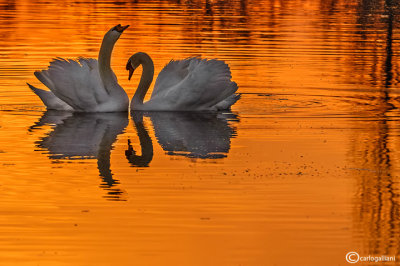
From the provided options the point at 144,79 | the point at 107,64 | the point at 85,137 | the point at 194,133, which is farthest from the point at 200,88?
the point at 85,137

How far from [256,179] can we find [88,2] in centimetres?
3498

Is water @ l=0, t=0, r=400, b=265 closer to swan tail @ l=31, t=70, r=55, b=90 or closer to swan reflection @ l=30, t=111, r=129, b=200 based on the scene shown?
swan reflection @ l=30, t=111, r=129, b=200

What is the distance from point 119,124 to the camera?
1595cm

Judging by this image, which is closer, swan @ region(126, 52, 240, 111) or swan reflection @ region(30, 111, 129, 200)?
swan reflection @ region(30, 111, 129, 200)

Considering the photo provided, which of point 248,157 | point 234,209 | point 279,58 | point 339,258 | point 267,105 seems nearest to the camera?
point 339,258

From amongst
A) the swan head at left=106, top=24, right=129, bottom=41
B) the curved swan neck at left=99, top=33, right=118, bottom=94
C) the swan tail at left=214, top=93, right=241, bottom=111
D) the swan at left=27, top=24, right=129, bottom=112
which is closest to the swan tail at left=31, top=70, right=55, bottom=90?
the swan at left=27, top=24, right=129, bottom=112

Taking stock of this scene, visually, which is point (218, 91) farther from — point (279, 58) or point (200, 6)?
point (200, 6)

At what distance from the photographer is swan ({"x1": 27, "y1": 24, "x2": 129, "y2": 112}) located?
660 inches

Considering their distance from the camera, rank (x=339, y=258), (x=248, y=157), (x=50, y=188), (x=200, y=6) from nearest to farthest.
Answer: (x=339, y=258), (x=50, y=188), (x=248, y=157), (x=200, y=6)

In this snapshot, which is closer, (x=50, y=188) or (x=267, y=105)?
(x=50, y=188)

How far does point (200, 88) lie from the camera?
16.8 meters

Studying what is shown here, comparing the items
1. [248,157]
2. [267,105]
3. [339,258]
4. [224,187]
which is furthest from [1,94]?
[339,258]

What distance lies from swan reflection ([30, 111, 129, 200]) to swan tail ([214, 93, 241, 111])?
1.46 meters

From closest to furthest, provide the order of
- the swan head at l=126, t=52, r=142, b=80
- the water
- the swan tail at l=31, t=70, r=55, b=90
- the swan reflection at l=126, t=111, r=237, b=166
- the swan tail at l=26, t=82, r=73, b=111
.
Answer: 1. the water
2. the swan reflection at l=126, t=111, r=237, b=166
3. the swan tail at l=31, t=70, r=55, b=90
4. the swan tail at l=26, t=82, r=73, b=111
5. the swan head at l=126, t=52, r=142, b=80
